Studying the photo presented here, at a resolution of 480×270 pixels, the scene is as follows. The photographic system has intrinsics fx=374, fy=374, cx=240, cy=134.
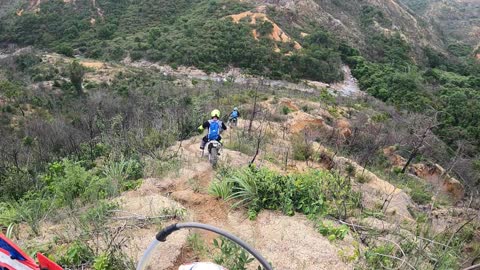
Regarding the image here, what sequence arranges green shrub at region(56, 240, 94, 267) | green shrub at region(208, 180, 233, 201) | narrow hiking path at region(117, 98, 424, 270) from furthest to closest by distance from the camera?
green shrub at region(208, 180, 233, 201), narrow hiking path at region(117, 98, 424, 270), green shrub at region(56, 240, 94, 267)

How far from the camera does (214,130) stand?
7395mm

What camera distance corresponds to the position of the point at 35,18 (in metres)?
50.0

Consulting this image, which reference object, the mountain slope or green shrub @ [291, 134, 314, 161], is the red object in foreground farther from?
the mountain slope

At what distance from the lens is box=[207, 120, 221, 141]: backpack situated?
24.0ft

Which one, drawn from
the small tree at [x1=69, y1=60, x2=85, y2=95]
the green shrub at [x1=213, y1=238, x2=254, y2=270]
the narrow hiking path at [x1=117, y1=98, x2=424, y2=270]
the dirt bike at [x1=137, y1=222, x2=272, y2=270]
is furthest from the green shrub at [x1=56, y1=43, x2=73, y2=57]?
the dirt bike at [x1=137, y1=222, x2=272, y2=270]

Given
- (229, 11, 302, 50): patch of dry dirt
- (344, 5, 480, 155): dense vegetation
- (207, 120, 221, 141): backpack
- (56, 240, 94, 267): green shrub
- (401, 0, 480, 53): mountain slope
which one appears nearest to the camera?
(56, 240, 94, 267): green shrub

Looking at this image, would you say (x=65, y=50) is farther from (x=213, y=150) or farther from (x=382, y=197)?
(x=382, y=197)

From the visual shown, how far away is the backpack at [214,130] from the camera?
7.33 metres

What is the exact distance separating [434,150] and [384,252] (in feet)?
57.8

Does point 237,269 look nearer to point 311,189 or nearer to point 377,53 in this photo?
point 311,189

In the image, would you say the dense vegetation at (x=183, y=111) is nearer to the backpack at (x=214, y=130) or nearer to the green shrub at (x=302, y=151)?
the green shrub at (x=302, y=151)

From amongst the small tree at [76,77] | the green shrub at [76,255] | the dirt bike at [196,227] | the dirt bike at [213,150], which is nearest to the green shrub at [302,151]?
the dirt bike at [213,150]

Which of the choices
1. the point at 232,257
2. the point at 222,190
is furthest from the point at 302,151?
the point at 232,257

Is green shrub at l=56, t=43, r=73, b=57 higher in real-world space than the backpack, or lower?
lower
